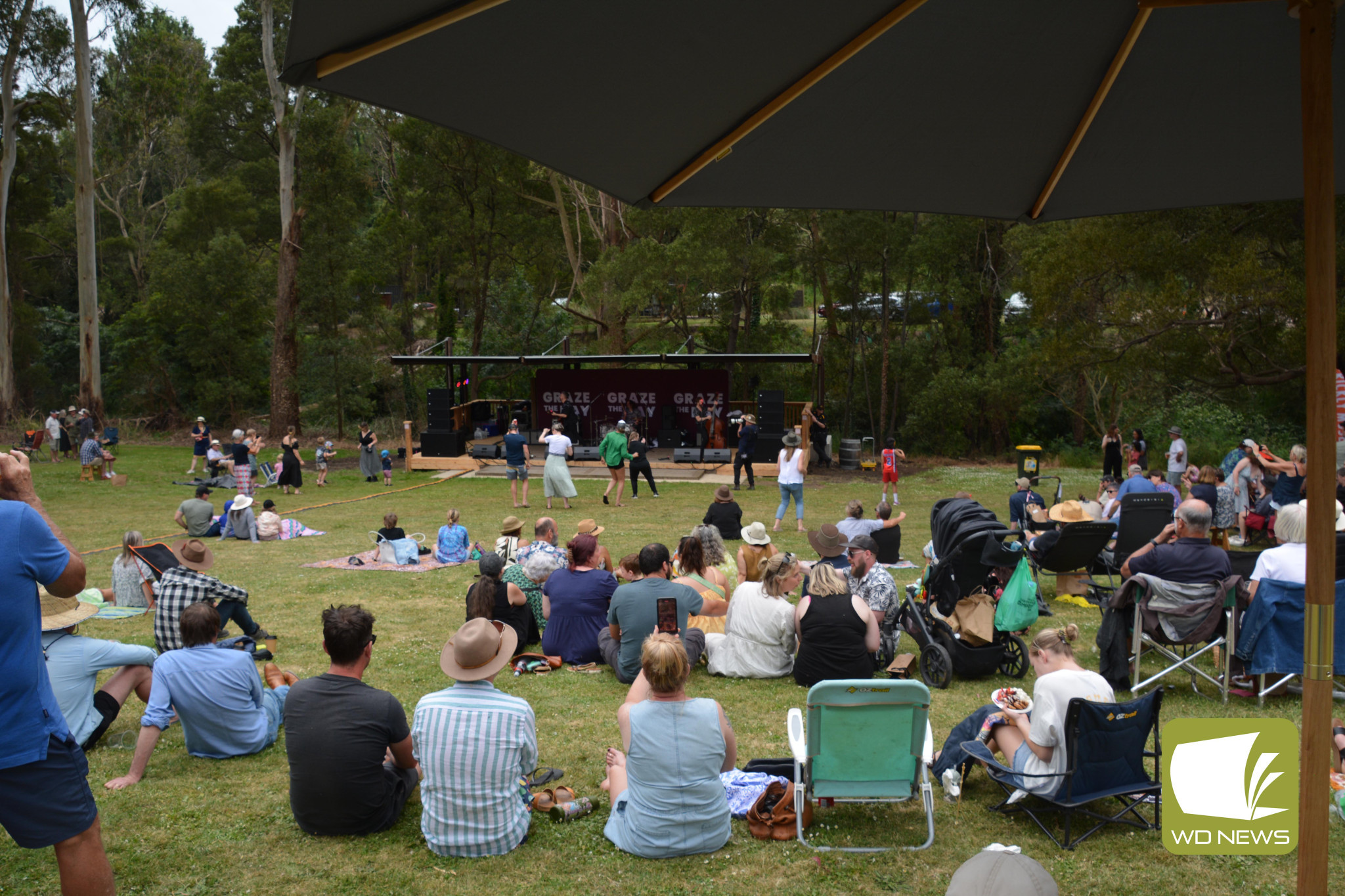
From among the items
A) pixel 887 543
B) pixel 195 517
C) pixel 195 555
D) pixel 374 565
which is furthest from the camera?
pixel 195 517

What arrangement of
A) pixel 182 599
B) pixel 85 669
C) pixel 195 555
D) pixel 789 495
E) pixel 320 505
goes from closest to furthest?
pixel 85 669
pixel 182 599
pixel 195 555
pixel 789 495
pixel 320 505

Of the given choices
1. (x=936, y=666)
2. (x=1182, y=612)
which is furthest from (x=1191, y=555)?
(x=936, y=666)

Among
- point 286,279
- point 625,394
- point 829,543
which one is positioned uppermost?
point 286,279

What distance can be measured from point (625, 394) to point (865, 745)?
21900mm

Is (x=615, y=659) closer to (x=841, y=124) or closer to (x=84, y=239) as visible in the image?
(x=841, y=124)

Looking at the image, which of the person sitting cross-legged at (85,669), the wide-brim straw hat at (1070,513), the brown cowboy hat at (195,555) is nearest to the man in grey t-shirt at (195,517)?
the brown cowboy hat at (195,555)

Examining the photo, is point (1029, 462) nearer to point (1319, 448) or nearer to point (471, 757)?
point (471, 757)

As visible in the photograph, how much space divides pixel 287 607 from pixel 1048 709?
6898 millimetres

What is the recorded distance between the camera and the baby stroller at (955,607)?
243 inches

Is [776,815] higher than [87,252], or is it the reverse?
[87,252]

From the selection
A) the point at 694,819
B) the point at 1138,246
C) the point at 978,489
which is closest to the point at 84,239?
the point at 978,489

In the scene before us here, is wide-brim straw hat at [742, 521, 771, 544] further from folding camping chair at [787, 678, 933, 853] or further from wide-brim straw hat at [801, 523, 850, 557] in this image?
folding camping chair at [787, 678, 933, 853]

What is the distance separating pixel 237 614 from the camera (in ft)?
22.4

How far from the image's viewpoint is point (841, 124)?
2818 millimetres
